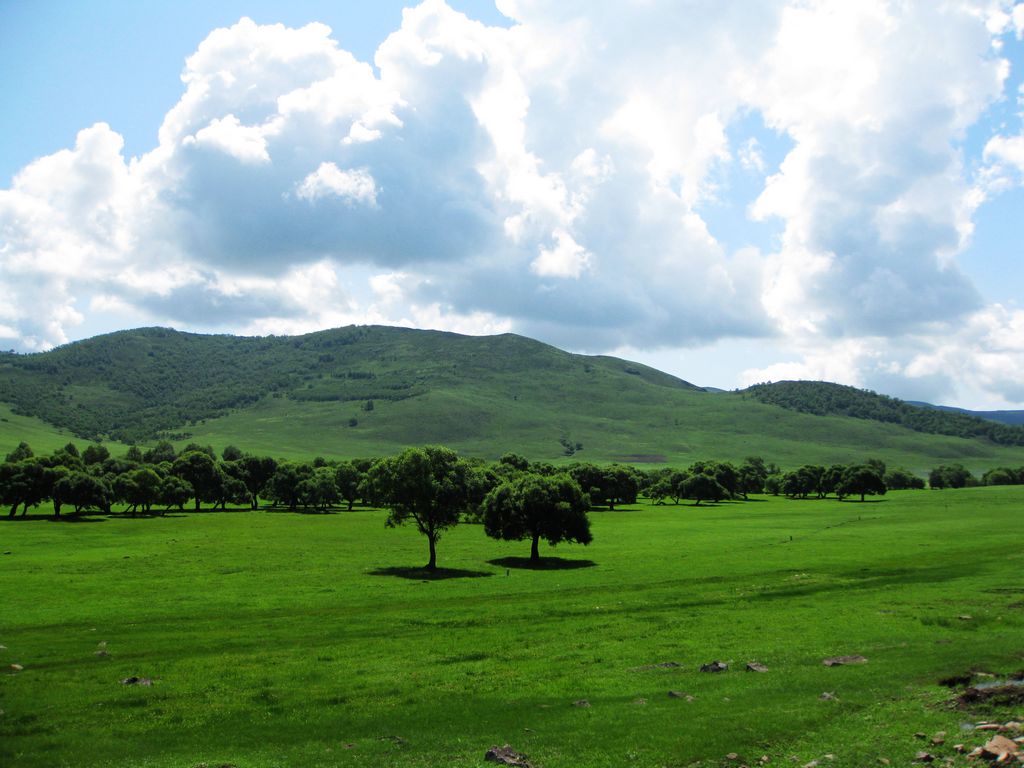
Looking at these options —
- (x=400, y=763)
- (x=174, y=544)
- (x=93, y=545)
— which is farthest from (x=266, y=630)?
(x=93, y=545)

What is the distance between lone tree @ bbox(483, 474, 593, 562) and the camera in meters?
68.5

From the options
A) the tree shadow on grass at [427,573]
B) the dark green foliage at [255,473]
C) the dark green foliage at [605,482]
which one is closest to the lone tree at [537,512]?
the tree shadow on grass at [427,573]

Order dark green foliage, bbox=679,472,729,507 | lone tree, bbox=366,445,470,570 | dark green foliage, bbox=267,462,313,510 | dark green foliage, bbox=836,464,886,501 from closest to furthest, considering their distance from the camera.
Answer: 1. lone tree, bbox=366,445,470,570
2. dark green foliage, bbox=267,462,313,510
3. dark green foliage, bbox=836,464,886,501
4. dark green foliage, bbox=679,472,729,507

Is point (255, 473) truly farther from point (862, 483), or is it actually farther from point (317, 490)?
point (862, 483)

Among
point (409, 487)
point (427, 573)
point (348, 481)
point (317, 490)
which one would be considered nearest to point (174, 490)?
point (317, 490)

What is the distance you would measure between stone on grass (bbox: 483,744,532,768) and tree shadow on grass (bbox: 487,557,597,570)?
41640mm

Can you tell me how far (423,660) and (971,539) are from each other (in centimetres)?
6644

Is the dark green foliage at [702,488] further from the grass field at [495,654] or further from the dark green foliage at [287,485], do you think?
the grass field at [495,654]

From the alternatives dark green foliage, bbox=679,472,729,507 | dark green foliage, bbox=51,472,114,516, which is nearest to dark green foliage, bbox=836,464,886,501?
dark green foliage, bbox=679,472,729,507

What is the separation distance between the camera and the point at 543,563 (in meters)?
64.9

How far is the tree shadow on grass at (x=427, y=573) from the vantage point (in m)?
55.9

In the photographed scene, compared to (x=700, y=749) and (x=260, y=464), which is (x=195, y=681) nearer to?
(x=700, y=749)

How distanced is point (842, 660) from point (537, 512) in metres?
41.1

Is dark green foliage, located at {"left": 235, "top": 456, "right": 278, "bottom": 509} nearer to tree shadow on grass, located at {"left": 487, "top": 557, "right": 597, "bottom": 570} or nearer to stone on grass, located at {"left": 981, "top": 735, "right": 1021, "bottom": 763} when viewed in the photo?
tree shadow on grass, located at {"left": 487, "top": 557, "right": 597, "bottom": 570}
